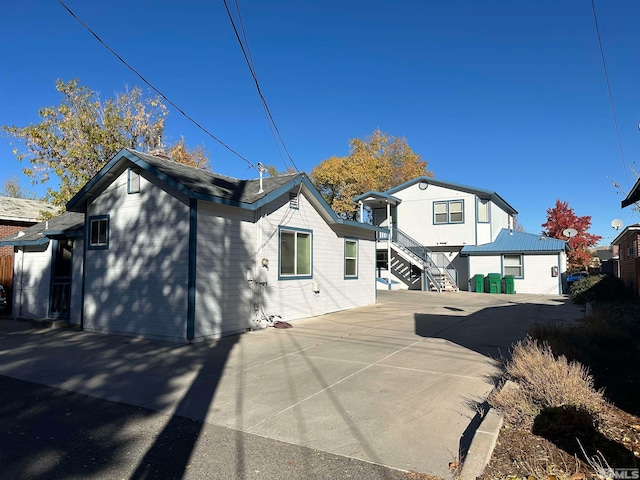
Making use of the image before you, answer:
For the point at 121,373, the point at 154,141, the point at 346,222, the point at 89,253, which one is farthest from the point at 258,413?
the point at 154,141

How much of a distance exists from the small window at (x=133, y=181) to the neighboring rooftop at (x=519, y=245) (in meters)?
20.8

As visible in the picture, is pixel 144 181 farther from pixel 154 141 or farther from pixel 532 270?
pixel 532 270

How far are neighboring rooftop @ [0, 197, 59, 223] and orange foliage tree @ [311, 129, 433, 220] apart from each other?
21.0 meters

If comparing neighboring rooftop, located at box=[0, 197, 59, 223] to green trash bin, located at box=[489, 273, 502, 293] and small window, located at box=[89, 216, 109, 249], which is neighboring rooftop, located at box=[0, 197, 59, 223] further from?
green trash bin, located at box=[489, 273, 502, 293]

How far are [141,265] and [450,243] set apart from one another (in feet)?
69.6

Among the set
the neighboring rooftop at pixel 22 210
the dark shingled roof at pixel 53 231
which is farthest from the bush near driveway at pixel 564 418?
the neighboring rooftop at pixel 22 210

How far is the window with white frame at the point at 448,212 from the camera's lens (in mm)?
27359

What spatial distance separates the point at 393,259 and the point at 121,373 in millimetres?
22656

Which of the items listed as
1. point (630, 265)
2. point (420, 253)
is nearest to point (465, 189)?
point (420, 253)

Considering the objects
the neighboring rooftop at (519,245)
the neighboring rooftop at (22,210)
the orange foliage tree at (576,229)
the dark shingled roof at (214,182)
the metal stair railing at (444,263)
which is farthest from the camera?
the orange foliage tree at (576,229)

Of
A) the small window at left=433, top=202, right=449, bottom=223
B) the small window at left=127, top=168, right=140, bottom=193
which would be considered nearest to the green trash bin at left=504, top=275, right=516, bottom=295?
the small window at left=433, top=202, right=449, bottom=223

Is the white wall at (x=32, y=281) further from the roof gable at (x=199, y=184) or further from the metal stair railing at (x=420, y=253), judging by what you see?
the metal stair railing at (x=420, y=253)

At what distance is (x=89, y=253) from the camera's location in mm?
11938

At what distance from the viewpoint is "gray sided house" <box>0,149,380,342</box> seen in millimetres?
10148
